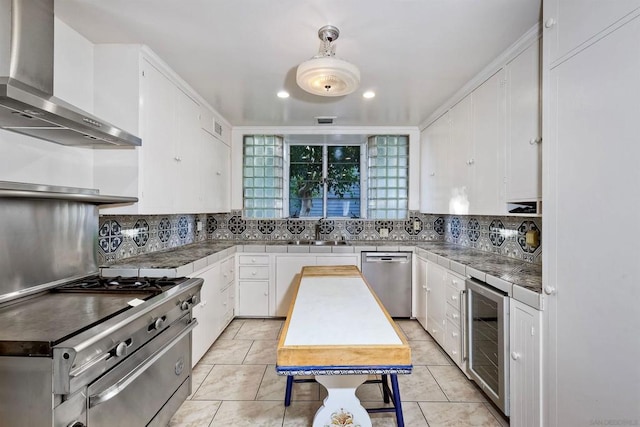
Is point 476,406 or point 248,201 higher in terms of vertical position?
point 248,201

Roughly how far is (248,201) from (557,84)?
348 cm

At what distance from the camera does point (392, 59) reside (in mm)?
2195

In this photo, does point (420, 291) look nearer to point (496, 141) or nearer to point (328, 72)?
point (496, 141)

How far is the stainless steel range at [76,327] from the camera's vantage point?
3.41 ft

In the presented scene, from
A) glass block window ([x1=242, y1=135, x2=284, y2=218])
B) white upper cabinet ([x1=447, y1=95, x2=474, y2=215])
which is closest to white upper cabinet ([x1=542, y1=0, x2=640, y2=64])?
white upper cabinet ([x1=447, y1=95, x2=474, y2=215])

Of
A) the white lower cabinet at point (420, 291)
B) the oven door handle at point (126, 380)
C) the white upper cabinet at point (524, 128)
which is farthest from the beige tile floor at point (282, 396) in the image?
the white upper cabinet at point (524, 128)

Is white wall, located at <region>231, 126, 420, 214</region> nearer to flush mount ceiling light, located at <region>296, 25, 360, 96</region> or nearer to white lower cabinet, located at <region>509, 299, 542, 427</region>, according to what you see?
flush mount ceiling light, located at <region>296, 25, 360, 96</region>

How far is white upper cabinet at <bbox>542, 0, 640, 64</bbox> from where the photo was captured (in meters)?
1.16

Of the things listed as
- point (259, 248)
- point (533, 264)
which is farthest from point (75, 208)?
point (533, 264)

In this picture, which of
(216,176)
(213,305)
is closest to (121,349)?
(213,305)

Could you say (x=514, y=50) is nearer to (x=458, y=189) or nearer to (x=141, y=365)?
(x=458, y=189)

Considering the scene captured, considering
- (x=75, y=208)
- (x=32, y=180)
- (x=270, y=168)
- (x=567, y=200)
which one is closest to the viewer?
(x=567, y=200)

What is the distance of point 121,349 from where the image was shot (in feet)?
4.16

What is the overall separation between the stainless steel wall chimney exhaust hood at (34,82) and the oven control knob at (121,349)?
3.25ft
